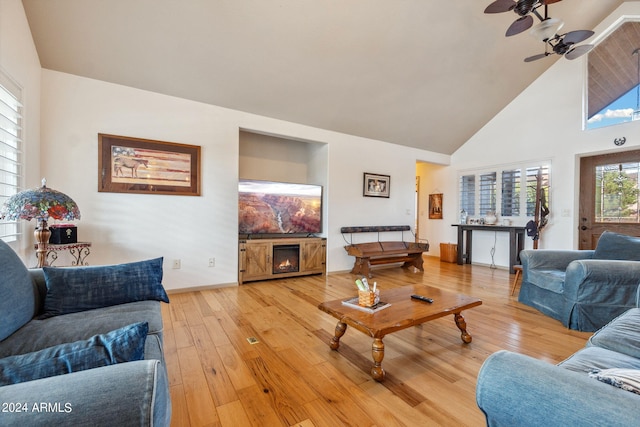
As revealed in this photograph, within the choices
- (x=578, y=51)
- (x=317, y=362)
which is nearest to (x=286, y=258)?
(x=317, y=362)

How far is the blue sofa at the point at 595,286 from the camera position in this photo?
2361 millimetres

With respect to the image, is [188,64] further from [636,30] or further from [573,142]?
[636,30]

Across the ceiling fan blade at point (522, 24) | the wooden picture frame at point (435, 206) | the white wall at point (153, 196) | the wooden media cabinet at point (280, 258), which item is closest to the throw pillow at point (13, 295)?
the white wall at point (153, 196)

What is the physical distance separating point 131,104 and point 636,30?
23.6 ft

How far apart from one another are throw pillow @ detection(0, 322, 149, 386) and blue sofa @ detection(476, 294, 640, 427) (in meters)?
0.98

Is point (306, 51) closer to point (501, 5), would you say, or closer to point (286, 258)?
point (501, 5)

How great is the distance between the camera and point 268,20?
2.94 m

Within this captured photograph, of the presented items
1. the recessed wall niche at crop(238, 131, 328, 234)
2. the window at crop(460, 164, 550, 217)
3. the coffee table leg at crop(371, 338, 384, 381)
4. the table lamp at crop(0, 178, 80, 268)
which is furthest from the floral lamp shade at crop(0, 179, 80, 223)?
the window at crop(460, 164, 550, 217)

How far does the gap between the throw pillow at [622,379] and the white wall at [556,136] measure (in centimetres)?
509

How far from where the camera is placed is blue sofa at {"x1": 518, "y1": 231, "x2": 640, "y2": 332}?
2.36m

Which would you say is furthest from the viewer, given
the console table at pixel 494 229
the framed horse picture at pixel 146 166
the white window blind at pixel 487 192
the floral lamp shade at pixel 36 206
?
the white window blind at pixel 487 192

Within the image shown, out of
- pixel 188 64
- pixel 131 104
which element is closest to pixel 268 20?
pixel 188 64

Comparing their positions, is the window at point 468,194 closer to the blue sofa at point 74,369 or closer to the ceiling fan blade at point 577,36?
the ceiling fan blade at point 577,36

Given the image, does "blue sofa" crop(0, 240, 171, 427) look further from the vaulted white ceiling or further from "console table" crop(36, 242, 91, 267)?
the vaulted white ceiling
